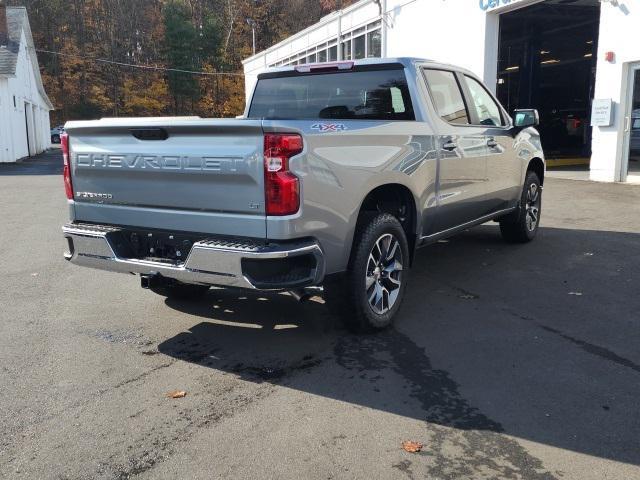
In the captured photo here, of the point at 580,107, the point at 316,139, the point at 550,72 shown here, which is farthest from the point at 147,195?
the point at 550,72

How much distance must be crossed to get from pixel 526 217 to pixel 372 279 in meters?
3.70

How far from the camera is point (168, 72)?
55281mm

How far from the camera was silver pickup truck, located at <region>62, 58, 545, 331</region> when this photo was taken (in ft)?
12.0

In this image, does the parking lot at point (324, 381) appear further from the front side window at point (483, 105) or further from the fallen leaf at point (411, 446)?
the front side window at point (483, 105)

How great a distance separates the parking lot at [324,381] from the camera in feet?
9.59

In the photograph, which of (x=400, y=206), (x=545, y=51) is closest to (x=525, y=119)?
(x=400, y=206)

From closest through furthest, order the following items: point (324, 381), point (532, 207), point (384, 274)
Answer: point (324, 381)
point (384, 274)
point (532, 207)

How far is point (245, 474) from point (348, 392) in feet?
3.27

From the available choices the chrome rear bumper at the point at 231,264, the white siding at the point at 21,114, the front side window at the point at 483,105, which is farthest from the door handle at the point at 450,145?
the white siding at the point at 21,114

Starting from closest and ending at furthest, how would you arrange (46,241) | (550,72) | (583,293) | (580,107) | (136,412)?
(136,412) → (583,293) → (46,241) → (580,107) → (550,72)

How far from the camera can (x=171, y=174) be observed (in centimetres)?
399

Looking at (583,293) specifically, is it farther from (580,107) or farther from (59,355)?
(580,107)

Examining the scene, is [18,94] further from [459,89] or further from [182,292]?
[459,89]

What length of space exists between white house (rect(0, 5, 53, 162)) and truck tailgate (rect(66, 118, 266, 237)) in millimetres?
26559
